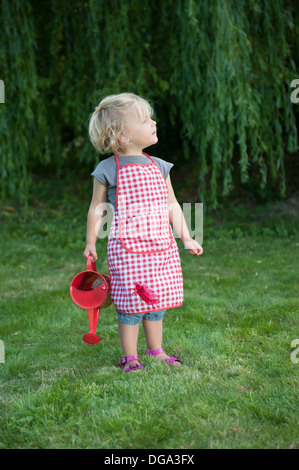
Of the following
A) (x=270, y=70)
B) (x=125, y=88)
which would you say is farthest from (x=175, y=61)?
(x=270, y=70)

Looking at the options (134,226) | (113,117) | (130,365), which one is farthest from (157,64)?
(130,365)

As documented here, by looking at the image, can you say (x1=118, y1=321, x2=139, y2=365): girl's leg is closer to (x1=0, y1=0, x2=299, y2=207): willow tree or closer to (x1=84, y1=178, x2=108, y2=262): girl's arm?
(x1=84, y1=178, x2=108, y2=262): girl's arm

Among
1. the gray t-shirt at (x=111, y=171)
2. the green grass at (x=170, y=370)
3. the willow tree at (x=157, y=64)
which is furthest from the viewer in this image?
the willow tree at (x=157, y=64)

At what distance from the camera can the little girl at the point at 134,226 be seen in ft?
8.73

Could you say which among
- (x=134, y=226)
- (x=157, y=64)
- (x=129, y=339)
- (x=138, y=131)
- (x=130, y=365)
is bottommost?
(x=130, y=365)

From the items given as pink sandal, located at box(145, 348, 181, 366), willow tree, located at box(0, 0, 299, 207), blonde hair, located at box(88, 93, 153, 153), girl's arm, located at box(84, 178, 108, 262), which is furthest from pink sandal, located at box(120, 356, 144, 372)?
willow tree, located at box(0, 0, 299, 207)

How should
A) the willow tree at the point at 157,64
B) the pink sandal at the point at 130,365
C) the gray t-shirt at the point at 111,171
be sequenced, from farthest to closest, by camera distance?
the willow tree at the point at 157,64, the gray t-shirt at the point at 111,171, the pink sandal at the point at 130,365

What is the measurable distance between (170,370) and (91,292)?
0.56 m

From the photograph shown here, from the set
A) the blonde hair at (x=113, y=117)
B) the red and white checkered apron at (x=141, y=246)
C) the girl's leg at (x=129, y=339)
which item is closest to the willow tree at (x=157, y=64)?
the blonde hair at (x=113, y=117)

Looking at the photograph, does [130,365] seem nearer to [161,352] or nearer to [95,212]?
[161,352]

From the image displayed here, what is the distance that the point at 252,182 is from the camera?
25.9 ft

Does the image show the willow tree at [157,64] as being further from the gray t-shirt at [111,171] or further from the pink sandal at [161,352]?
the pink sandal at [161,352]

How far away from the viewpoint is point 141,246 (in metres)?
2.67

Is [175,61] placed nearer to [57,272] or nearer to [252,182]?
[57,272]
